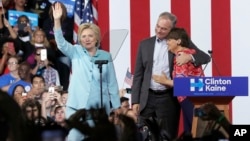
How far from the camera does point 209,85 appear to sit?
31.9 feet

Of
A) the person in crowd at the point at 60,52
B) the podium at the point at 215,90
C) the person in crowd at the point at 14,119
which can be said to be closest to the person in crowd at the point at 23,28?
the person in crowd at the point at 60,52

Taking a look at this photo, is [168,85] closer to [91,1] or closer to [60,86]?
[60,86]

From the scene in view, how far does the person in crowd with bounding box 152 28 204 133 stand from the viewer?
9.98 metres

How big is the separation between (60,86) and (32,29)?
3.22 feet

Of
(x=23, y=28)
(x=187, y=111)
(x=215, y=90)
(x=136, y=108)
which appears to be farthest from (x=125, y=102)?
(x=215, y=90)

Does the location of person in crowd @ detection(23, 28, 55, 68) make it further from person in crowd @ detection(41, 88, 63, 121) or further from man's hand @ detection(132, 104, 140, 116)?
man's hand @ detection(132, 104, 140, 116)

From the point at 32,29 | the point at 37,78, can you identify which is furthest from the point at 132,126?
the point at 32,29

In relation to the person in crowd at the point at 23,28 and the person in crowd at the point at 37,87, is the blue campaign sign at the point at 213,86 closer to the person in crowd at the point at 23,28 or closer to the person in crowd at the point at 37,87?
the person in crowd at the point at 37,87

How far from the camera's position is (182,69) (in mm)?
10047

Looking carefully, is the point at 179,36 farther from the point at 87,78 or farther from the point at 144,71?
the point at 87,78

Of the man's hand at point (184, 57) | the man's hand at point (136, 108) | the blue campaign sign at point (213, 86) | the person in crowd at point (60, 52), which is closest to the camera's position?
the blue campaign sign at point (213, 86)

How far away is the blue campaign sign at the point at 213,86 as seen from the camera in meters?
9.55

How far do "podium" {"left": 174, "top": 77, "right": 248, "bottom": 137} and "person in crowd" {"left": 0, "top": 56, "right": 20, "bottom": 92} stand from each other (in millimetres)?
2472

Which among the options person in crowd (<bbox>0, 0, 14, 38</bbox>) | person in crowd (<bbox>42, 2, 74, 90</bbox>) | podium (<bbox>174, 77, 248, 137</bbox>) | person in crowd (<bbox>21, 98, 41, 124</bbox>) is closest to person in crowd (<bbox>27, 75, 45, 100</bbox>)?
person in crowd (<bbox>42, 2, 74, 90</bbox>)
